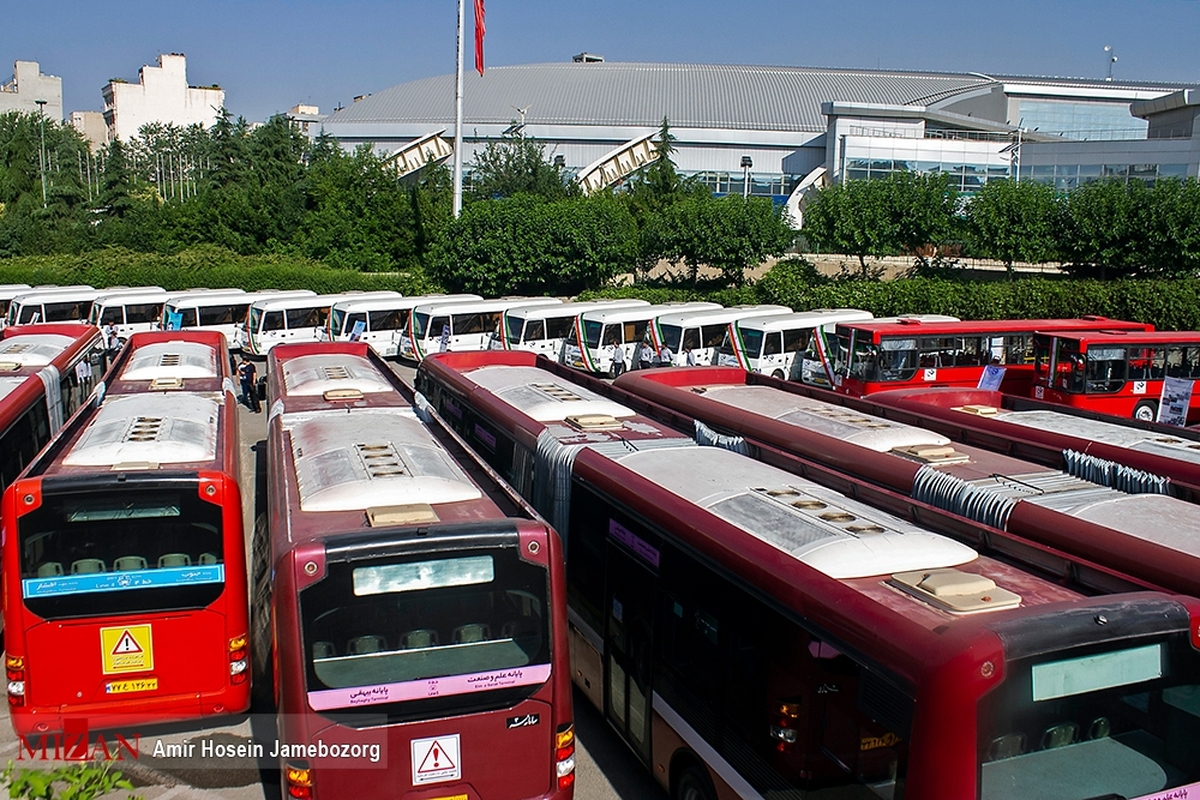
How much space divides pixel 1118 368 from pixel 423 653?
709 inches

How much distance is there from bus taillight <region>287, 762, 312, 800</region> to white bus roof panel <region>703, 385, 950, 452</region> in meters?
5.41

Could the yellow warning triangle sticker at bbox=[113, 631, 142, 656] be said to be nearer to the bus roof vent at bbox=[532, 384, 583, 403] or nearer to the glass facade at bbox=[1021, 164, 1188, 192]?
the bus roof vent at bbox=[532, 384, 583, 403]

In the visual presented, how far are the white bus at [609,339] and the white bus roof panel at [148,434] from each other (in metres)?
18.2

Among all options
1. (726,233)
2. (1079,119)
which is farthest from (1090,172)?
(1079,119)

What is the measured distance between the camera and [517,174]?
55.6m

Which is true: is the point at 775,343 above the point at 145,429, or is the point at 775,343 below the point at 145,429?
below

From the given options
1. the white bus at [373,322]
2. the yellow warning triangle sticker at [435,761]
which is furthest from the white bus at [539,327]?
the yellow warning triangle sticker at [435,761]

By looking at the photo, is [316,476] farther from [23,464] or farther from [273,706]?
[23,464]

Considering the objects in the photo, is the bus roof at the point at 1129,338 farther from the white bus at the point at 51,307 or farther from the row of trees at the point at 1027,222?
the white bus at the point at 51,307

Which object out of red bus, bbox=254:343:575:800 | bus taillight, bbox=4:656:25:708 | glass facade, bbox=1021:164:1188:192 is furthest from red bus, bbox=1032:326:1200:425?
glass facade, bbox=1021:164:1188:192

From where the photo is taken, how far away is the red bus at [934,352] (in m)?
21.0

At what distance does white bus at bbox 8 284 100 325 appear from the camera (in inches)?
1245

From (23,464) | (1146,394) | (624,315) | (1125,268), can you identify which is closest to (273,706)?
(23,464)

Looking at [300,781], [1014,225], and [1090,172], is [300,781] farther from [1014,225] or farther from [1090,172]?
[1090,172]
